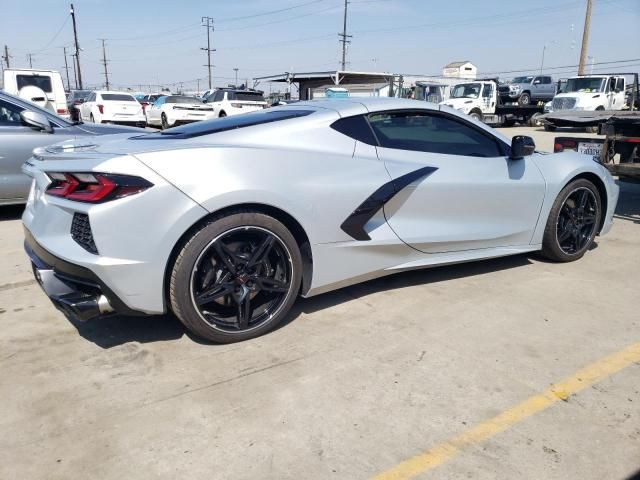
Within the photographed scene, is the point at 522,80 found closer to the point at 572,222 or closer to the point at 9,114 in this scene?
the point at 572,222

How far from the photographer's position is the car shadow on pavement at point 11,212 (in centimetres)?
621

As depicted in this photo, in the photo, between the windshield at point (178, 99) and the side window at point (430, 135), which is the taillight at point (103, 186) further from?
the windshield at point (178, 99)

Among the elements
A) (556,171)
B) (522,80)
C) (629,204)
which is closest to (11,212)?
(556,171)

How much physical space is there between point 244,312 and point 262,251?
371 millimetres

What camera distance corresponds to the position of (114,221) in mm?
2545

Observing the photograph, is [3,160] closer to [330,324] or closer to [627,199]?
[330,324]

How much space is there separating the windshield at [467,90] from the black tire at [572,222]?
22.2 metres

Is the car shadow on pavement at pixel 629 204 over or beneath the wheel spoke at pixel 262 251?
beneath

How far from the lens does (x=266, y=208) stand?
292 centimetres

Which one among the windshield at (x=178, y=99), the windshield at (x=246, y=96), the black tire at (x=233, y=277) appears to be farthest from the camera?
the windshield at (x=246, y=96)

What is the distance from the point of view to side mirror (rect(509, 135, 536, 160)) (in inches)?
155

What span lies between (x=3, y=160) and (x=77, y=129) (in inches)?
33.7

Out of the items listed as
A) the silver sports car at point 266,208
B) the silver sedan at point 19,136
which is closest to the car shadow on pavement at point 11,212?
the silver sedan at point 19,136

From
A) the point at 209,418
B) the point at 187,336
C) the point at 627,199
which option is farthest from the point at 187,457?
the point at 627,199
